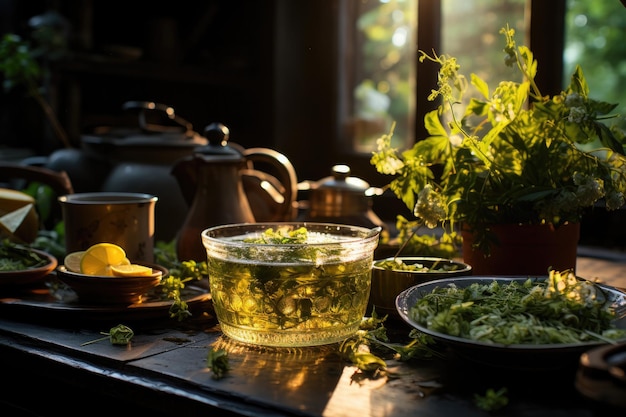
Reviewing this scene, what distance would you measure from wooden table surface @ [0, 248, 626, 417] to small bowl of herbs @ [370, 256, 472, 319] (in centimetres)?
4

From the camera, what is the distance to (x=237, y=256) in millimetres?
947

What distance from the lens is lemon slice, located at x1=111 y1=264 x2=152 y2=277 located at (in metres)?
1.11

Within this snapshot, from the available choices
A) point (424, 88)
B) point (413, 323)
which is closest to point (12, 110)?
point (424, 88)

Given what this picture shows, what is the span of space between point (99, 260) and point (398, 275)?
0.44m

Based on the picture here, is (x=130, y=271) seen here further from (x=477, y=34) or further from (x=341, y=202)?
(x=477, y=34)

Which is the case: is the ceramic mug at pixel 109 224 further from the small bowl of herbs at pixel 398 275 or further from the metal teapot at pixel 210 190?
the small bowl of herbs at pixel 398 275

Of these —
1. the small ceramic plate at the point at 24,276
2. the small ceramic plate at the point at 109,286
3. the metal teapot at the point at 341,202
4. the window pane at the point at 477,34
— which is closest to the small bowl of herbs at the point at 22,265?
the small ceramic plate at the point at 24,276

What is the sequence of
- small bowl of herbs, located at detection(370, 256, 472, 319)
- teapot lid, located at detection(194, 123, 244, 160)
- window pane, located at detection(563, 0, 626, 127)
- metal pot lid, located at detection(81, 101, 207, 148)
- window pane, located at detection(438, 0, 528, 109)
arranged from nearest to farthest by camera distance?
1. small bowl of herbs, located at detection(370, 256, 472, 319)
2. teapot lid, located at detection(194, 123, 244, 160)
3. metal pot lid, located at detection(81, 101, 207, 148)
4. window pane, located at detection(438, 0, 528, 109)
5. window pane, located at detection(563, 0, 626, 127)

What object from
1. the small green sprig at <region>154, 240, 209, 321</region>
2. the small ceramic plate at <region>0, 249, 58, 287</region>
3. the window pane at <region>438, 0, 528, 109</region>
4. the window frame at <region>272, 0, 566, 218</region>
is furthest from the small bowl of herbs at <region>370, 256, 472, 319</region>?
the window pane at <region>438, 0, 528, 109</region>

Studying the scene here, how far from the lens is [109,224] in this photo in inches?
51.1

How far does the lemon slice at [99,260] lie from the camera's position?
1124 millimetres

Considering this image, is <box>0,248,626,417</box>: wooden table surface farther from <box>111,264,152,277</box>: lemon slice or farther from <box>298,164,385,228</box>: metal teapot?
<box>298,164,385,228</box>: metal teapot

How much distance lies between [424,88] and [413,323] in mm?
1684

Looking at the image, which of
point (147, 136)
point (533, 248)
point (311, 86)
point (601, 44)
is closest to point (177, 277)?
point (533, 248)
